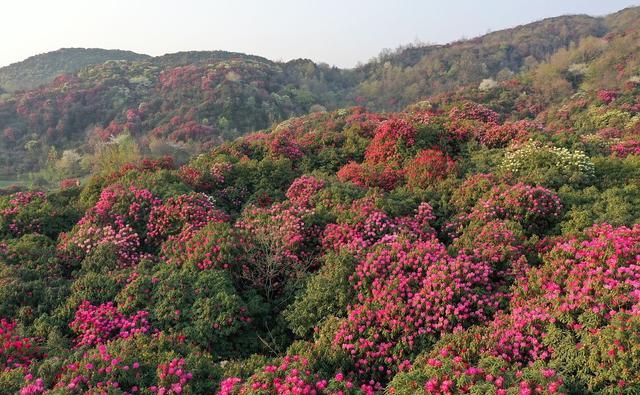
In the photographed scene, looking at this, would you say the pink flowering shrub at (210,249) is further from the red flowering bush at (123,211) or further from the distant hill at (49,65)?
the distant hill at (49,65)

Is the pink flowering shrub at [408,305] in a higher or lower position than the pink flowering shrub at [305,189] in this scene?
lower

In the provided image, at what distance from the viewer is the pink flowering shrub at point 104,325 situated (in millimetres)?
6570

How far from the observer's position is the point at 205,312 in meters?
6.78

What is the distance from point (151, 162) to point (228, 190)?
3.12m

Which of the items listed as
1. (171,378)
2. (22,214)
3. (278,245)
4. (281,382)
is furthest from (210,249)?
(22,214)

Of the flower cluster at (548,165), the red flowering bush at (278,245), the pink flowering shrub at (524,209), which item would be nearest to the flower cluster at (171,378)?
the red flowering bush at (278,245)

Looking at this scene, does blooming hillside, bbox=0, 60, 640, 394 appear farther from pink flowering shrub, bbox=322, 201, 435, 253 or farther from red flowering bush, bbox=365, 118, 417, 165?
red flowering bush, bbox=365, 118, 417, 165

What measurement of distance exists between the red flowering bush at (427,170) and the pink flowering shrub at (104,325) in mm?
6780

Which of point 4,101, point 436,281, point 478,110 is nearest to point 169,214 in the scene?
point 436,281

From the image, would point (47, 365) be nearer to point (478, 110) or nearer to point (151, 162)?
point (151, 162)

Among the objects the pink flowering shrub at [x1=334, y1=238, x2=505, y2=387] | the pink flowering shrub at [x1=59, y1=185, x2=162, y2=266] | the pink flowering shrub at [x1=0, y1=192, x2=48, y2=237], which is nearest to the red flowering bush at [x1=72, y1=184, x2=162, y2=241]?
the pink flowering shrub at [x1=59, y1=185, x2=162, y2=266]

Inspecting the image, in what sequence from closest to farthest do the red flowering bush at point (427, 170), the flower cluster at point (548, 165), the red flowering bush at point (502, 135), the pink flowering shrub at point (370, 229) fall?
the pink flowering shrub at point (370, 229)
the flower cluster at point (548, 165)
the red flowering bush at point (427, 170)
the red flowering bush at point (502, 135)

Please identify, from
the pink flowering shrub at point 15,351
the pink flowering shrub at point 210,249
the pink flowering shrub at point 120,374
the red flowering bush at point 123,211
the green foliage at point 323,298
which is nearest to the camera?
the pink flowering shrub at point 120,374

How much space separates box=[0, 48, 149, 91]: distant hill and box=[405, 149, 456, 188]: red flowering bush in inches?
3067
